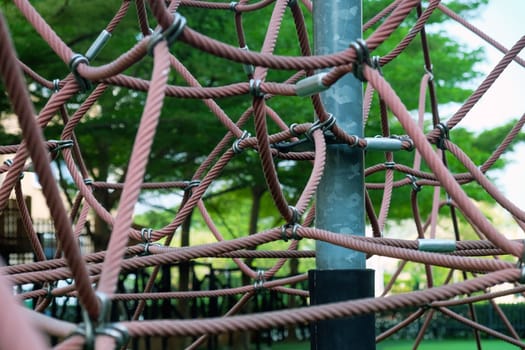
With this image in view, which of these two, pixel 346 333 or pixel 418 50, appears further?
pixel 418 50

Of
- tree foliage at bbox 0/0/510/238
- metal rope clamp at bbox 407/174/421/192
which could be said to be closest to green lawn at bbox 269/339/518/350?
tree foliage at bbox 0/0/510/238

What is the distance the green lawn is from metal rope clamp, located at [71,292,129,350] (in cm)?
546

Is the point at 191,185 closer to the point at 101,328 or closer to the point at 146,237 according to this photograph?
the point at 146,237

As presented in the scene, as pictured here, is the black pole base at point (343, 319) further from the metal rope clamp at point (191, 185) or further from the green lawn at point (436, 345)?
the green lawn at point (436, 345)

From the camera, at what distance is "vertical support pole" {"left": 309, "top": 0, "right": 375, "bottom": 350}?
142 centimetres

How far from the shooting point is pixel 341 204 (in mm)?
1498

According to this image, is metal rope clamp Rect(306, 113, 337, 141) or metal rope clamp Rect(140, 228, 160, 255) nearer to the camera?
metal rope clamp Rect(306, 113, 337, 141)

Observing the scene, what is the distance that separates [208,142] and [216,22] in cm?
82

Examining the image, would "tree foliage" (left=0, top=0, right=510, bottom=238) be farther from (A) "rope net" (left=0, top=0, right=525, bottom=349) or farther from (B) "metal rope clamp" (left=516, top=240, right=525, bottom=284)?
(B) "metal rope clamp" (left=516, top=240, right=525, bottom=284)

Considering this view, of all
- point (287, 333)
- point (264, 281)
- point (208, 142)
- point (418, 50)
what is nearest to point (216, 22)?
point (208, 142)

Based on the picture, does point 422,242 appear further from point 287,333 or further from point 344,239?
point 287,333

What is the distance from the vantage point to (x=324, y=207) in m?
1.52

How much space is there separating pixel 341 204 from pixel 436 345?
19.9 ft

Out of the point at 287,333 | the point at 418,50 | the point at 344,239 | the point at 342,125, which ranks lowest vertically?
the point at 287,333
